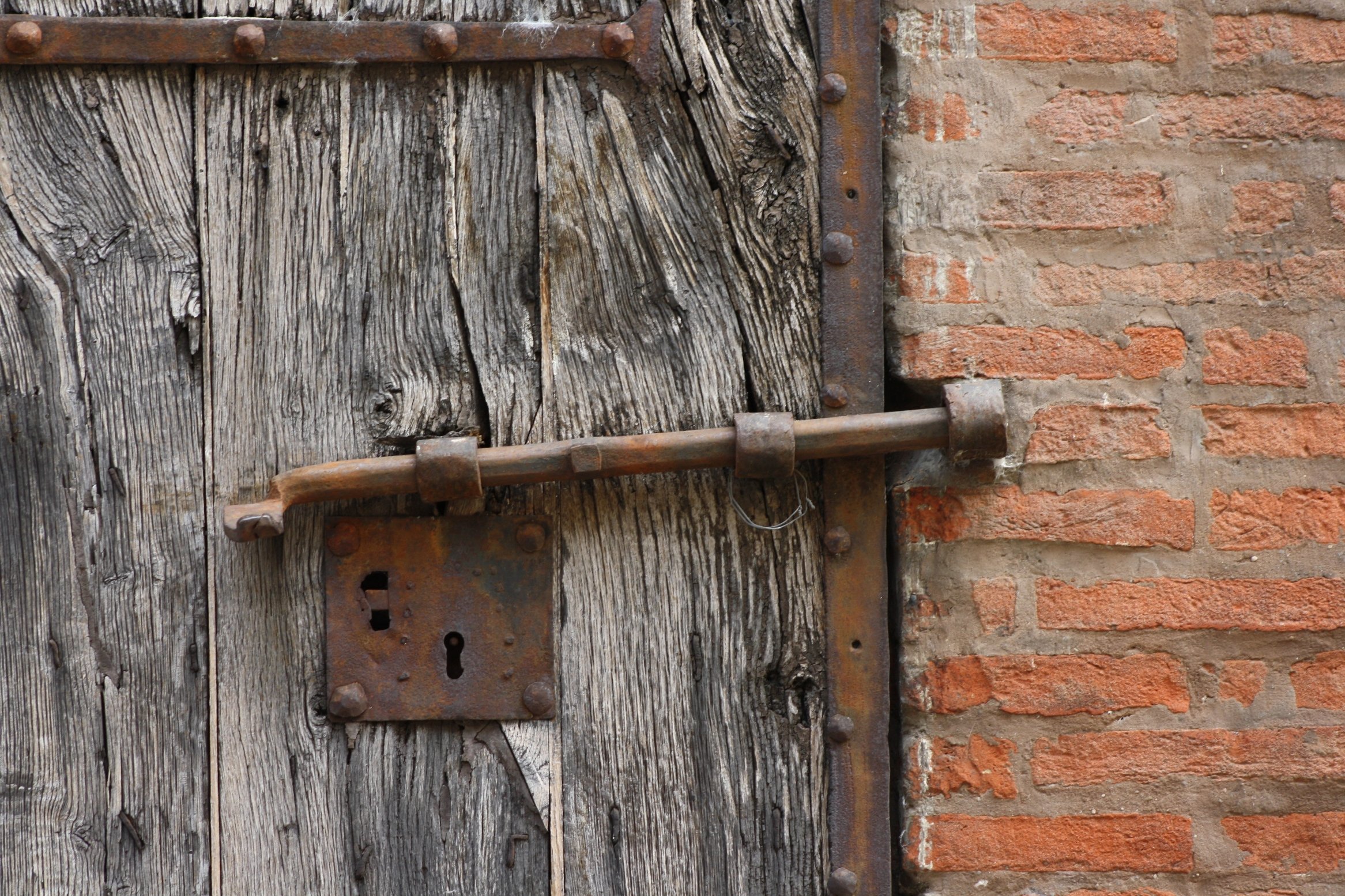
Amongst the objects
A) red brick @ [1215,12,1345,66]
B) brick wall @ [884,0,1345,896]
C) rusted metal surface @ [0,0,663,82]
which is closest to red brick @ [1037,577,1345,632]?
→ brick wall @ [884,0,1345,896]

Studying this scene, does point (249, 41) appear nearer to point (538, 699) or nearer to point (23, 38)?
point (23, 38)

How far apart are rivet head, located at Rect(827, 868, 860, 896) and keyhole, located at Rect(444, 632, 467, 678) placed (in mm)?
502

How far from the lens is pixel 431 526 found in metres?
1.31

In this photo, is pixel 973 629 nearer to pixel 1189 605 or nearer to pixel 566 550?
pixel 1189 605

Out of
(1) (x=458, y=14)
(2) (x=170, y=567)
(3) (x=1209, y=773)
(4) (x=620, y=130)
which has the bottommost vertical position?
(3) (x=1209, y=773)

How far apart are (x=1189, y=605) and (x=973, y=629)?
25 cm

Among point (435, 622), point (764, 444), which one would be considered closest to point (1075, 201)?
point (764, 444)

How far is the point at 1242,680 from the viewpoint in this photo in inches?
49.9

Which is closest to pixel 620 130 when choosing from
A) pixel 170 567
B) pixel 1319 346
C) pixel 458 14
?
pixel 458 14

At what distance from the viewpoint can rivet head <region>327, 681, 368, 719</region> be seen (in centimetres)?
128

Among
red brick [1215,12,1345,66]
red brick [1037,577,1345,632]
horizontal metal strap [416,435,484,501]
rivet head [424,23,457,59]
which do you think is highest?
rivet head [424,23,457,59]

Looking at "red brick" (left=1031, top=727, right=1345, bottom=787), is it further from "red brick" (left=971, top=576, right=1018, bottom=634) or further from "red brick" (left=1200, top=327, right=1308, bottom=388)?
"red brick" (left=1200, top=327, right=1308, bottom=388)

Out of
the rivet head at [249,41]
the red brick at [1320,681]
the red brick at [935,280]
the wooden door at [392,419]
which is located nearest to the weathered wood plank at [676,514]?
the wooden door at [392,419]

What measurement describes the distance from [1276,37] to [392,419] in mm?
1154
